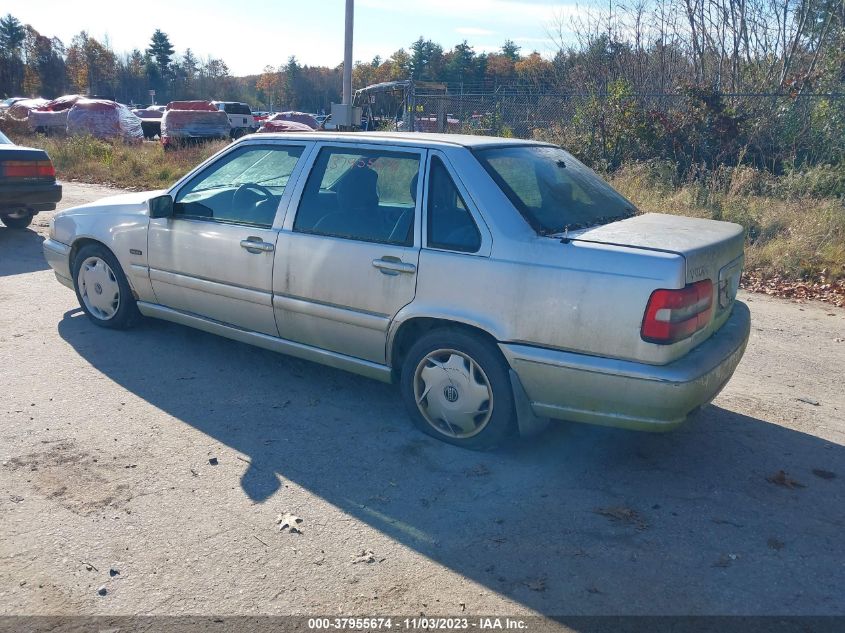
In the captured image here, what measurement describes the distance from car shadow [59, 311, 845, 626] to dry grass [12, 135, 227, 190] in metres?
12.9

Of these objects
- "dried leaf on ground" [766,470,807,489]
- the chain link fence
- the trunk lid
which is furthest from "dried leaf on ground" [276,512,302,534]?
the chain link fence

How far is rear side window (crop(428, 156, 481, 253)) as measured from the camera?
159 inches

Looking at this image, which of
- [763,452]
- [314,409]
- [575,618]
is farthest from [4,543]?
[763,452]

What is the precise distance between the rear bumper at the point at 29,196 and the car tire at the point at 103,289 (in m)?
4.34

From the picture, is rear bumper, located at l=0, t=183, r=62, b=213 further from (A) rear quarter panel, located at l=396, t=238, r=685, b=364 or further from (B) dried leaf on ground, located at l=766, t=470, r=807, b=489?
(B) dried leaf on ground, located at l=766, t=470, r=807, b=489

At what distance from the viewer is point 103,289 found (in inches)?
236

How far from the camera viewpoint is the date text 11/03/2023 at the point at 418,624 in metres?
2.76

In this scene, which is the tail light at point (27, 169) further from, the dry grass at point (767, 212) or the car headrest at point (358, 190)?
the dry grass at point (767, 212)

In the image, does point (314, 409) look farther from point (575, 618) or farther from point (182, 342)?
point (575, 618)

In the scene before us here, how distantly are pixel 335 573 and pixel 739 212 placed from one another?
29.1 ft

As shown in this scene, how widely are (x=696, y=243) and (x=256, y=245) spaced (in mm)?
2665

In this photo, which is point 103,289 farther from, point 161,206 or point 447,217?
point 447,217

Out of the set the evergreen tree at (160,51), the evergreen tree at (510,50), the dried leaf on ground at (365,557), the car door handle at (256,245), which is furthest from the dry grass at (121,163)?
the evergreen tree at (160,51)

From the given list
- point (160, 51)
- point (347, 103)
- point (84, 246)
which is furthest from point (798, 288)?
point (160, 51)
